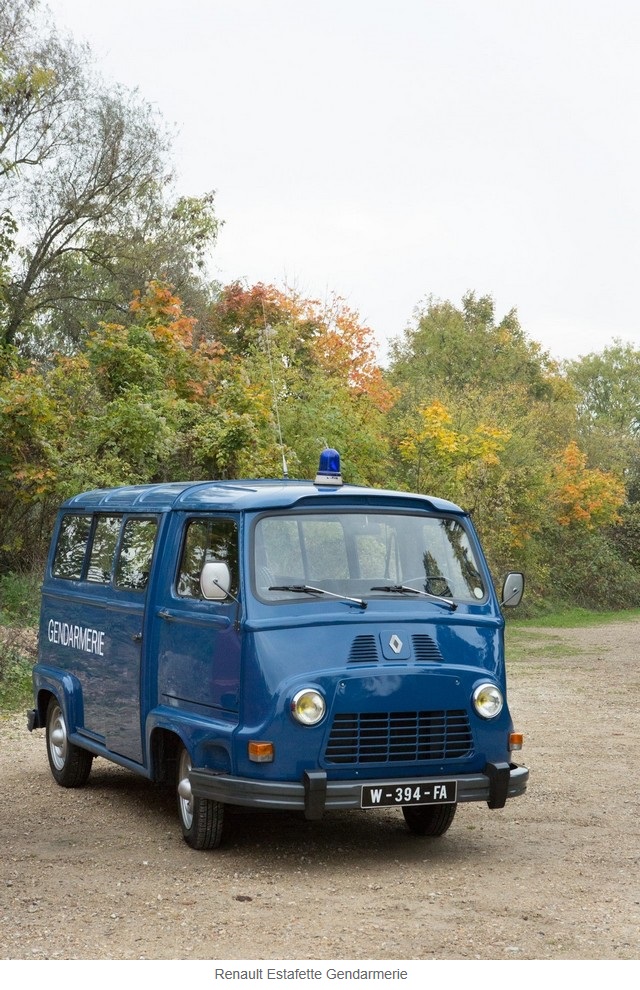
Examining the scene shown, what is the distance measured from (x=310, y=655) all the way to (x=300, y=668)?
0.33 ft

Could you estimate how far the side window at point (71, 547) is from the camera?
9992 millimetres

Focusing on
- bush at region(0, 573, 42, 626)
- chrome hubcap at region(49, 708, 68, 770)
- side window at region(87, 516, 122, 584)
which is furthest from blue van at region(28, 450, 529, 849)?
bush at region(0, 573, 42, 626)

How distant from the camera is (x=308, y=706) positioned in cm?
712

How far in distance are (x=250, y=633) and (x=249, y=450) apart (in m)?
14.0

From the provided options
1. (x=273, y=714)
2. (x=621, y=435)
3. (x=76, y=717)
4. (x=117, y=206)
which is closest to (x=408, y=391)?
(x=117, y=206)

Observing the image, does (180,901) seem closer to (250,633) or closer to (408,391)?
(250,633)

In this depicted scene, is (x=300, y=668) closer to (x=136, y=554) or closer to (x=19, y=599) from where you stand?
(x=136, y=554)

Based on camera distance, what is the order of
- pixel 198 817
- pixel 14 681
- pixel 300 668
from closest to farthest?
1. pixel 300 668
2. pixel 198 817
3. pixel 14 681

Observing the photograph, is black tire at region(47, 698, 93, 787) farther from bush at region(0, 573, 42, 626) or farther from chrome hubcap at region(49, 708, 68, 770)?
bush at region(0, 573, 42, 626)

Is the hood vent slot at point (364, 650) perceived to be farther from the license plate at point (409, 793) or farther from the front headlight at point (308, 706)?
the license plate at point (409, 793)

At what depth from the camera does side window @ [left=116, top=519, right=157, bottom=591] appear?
28.3ft

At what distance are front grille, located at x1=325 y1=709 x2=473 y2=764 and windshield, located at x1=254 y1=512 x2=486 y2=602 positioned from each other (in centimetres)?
76

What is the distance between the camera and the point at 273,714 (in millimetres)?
7094

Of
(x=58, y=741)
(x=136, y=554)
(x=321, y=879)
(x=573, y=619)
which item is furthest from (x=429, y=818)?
(x=573, y=619)
